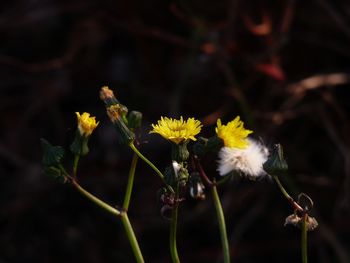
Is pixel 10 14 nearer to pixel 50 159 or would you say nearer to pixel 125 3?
pixel 125 3

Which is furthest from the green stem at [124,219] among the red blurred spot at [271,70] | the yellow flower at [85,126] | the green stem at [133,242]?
the red blurred spot at [271,70]

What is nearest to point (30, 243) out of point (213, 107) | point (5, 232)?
point (5, 232)

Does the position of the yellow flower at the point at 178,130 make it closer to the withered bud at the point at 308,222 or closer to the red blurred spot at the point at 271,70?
the withered bud at the point at 308,222

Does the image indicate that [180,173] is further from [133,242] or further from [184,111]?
[184,111]

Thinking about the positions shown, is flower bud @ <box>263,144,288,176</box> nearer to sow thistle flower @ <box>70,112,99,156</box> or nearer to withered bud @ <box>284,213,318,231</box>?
withered bud @ <box>284,213,318,231</box>

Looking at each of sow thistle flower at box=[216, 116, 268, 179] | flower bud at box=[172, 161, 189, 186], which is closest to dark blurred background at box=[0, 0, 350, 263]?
sow thistle flower at box=[216, 116, 268, 179]

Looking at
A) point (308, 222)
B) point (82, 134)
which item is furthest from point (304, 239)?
point (82, 134)
